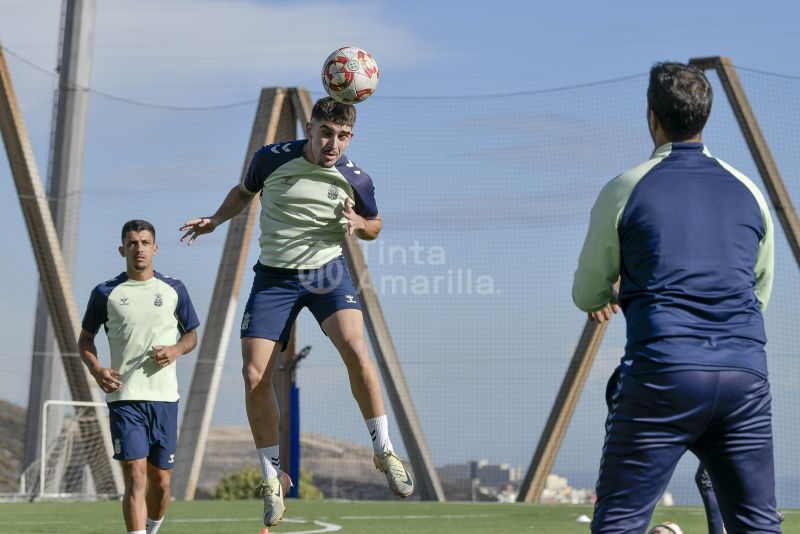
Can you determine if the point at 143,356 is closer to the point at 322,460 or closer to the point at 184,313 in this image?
the point at 184,313

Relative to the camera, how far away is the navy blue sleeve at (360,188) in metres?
6.74

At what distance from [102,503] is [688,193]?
459 inches

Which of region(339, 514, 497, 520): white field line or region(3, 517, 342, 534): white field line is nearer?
region(3, 517, 342, 534): white field line

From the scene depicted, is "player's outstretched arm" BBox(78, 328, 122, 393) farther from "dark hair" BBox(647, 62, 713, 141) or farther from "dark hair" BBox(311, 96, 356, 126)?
"dark hair" BBox(647, 62, 713, 141)

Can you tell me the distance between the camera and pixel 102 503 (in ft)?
46.3

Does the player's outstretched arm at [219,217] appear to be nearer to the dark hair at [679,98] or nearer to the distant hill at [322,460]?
the dark hair at [679,98]

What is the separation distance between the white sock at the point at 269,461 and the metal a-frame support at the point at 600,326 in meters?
8.72

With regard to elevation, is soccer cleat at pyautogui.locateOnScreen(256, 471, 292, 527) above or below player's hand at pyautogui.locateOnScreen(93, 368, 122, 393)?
below

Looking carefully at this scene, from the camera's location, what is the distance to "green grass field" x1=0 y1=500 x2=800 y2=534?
970 centimetres

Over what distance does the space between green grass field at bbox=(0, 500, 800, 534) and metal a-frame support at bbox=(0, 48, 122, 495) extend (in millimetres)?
1226

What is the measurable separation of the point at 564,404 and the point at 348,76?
910cm

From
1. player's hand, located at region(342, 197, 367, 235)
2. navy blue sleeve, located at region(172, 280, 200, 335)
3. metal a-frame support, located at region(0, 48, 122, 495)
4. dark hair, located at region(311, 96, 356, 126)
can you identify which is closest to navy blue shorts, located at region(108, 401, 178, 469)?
navy blue sleeve, located at region(172, 280, 200, 335)

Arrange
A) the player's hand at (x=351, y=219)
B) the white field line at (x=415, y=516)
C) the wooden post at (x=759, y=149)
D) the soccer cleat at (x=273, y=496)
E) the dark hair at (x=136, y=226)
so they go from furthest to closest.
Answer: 1. the wooden post at (x=759, y=149)
2. the white field line at (x=415, y=516)
3. the dark hair at (x=136, y=226)
4. the soccer cleat at (x=273, y=496)
5. the player's hand at (x=351, y=219)

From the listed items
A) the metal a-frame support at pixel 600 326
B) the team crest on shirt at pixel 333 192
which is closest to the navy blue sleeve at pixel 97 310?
the team crest on shirt at pixel 333 192
